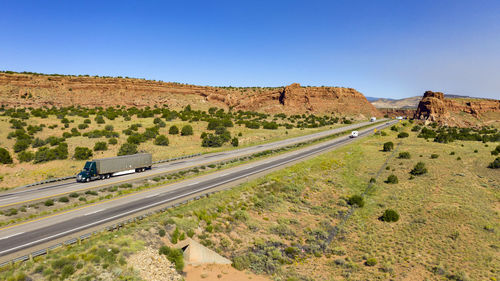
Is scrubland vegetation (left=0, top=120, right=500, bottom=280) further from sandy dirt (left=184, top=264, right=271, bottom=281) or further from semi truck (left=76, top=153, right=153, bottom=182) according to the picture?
semi truck (left=76, top=153, right=153, bottom=182)

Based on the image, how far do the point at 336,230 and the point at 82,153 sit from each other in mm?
42203

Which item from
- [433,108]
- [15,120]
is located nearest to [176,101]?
[15,120]

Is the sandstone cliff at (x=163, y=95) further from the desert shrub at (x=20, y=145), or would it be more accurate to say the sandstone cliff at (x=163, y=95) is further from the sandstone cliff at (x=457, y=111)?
the desert shrub at (x=20, y=145)

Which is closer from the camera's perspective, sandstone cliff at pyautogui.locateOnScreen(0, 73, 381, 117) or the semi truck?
the semi truck

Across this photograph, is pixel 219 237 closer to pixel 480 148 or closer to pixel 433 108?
pixel 480 148

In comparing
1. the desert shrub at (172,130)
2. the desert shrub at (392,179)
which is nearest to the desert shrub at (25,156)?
the desert shrub at (172,130)

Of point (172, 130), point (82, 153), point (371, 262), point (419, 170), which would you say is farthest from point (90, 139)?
point (419, 170)

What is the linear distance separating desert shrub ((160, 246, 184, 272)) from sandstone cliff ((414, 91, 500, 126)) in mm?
132231

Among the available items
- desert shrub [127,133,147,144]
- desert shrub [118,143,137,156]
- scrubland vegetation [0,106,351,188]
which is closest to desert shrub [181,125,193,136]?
scrubland vegetation [0,106,351,188]

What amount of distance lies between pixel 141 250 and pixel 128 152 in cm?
3431

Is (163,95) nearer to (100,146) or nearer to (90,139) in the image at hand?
(90,139)

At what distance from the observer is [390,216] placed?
2478 cm

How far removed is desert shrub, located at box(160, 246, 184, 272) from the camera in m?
16.1

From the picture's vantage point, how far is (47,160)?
4069 centimetres
